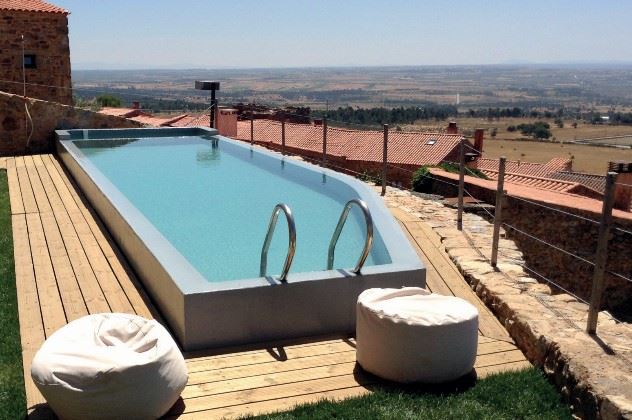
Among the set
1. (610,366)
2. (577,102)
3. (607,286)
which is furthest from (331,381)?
(577,102)

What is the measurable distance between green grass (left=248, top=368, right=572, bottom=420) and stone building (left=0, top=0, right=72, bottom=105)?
15783 millimetres

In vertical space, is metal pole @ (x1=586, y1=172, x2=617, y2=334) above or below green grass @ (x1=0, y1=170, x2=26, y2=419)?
above

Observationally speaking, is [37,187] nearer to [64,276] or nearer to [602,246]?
[64,276]

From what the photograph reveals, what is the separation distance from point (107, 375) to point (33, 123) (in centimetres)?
947

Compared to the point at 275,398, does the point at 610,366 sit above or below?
above

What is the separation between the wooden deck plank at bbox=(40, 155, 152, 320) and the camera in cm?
448

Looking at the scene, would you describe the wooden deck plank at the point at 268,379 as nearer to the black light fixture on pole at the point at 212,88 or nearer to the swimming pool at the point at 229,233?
the swimming pool at the point at 229,233

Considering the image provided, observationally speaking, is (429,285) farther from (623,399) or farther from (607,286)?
(607,286)

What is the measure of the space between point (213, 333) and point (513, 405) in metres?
1.74

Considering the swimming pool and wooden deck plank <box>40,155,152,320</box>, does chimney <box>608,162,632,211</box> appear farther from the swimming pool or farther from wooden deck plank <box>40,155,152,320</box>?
wooden deck plank <box>40,155,152,320</box>

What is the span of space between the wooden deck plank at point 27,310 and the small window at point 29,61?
1310cm

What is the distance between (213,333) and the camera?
Result: 3980 millimetres

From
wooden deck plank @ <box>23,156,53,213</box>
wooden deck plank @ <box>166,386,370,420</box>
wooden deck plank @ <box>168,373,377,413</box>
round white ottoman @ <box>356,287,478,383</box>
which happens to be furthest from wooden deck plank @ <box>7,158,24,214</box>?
round white ottoman @ <box>356,287,478,383</box>

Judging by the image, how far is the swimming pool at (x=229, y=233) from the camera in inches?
159
